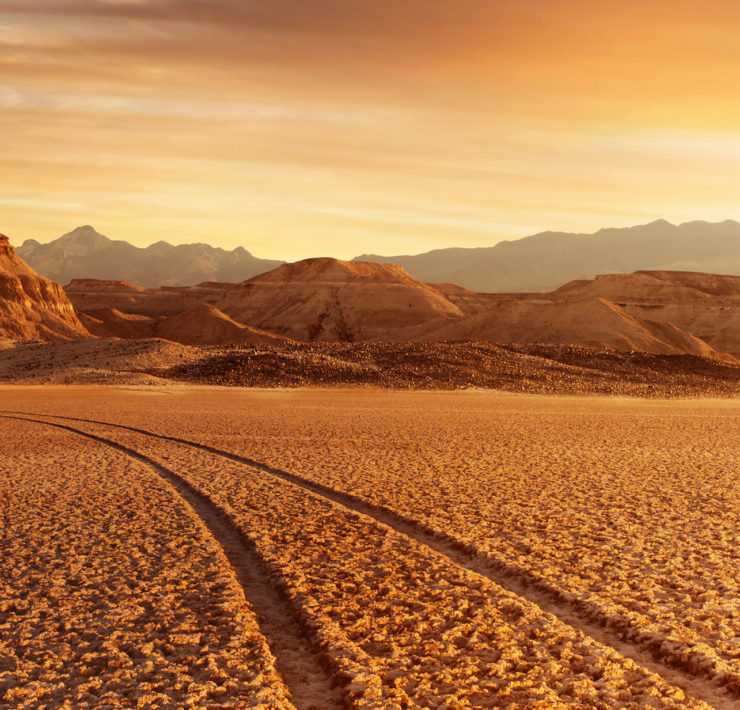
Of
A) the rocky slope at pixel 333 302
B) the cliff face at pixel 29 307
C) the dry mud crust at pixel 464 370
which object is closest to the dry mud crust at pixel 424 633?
the dry mud crust at pixel 464 370

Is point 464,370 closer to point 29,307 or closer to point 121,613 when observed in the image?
point 121,613

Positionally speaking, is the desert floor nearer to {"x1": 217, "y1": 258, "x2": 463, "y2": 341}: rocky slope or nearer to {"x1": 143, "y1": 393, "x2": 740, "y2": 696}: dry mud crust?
{"x1": 143, "y1": 393, "x2": 740, "y2": 696}: dry mud crust

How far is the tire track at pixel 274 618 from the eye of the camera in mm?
4605

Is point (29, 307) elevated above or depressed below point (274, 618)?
above

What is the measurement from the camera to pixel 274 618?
5.75 metres

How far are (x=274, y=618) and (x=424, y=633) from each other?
1.10m

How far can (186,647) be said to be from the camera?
17.1 feet

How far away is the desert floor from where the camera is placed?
4711 mm

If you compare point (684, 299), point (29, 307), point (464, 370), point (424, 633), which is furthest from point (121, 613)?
point (684, 299)

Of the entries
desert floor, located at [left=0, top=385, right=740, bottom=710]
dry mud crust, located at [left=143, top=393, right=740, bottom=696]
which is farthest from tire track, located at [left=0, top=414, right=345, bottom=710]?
dry mud crust, located at [left=143, top=393, right=740, bottom=696]

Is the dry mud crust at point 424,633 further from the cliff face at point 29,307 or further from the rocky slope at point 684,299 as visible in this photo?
the rocky slope at point 684,299

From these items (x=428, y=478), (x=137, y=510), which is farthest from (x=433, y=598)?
(x=428, y=478)

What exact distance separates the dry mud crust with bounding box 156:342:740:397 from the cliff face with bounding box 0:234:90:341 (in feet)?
83.0

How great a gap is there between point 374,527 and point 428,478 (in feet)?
10.8
